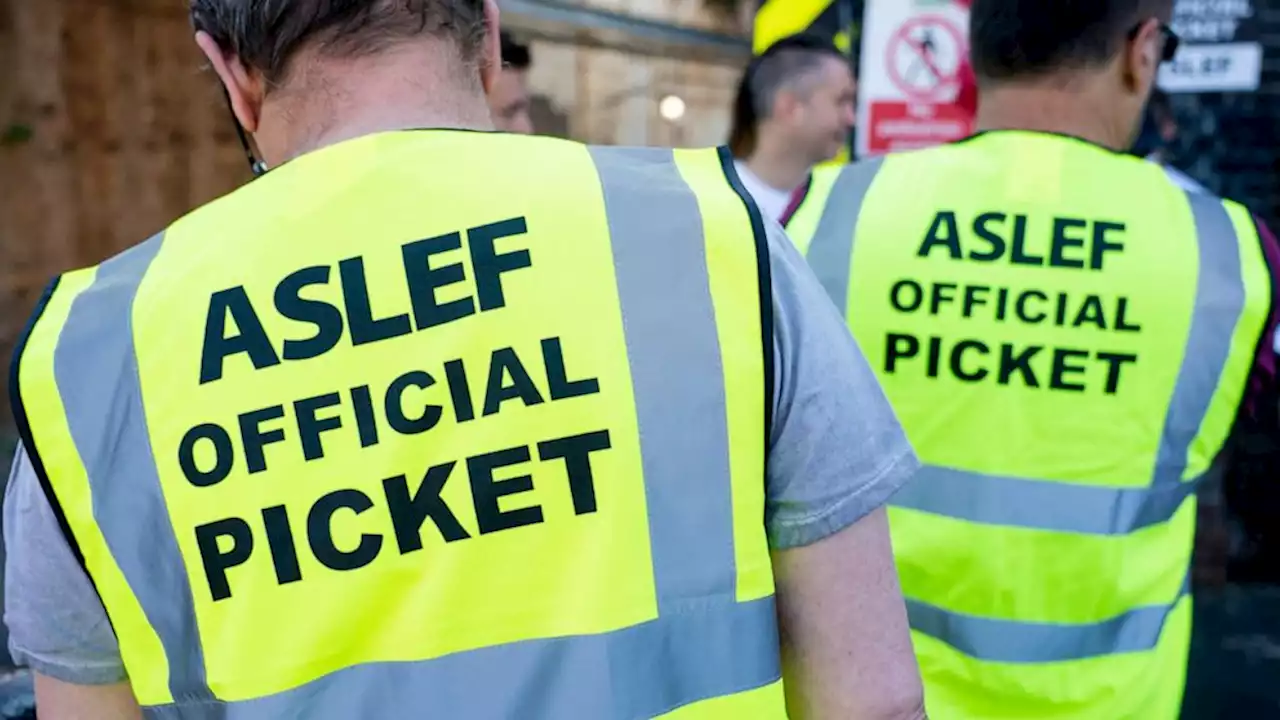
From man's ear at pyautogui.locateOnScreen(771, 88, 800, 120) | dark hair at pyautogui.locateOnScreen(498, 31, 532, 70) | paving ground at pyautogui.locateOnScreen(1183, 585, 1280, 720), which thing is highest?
dark hair at pyautogui.locateOnScreen(498, 31, 532, 70)

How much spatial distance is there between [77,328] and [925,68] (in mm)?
3186

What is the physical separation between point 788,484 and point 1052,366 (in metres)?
0.67

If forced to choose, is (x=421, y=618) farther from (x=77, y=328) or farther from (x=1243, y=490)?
(x=1243, y=490)

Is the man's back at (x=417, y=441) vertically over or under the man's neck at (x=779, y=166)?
under

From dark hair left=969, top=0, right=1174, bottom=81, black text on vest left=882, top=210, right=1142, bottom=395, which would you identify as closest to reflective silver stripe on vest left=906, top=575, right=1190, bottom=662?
black text on vest left=882, top=210, right=1142, bottom=395

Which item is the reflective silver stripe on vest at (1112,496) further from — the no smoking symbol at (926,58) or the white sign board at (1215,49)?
the white sign board at (1215,49)

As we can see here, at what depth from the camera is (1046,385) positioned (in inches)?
57.8

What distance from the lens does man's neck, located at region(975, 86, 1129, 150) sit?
5.24 ft

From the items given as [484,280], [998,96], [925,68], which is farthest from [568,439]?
[925,68]

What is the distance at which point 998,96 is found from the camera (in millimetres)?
1636

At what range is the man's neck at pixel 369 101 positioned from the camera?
941 millimetres

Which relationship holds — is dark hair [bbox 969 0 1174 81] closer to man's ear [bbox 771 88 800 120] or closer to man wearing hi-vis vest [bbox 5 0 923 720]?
man wearing hi-vis vest [bbox 5 0 923 720]

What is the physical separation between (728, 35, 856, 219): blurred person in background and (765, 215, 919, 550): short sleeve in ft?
8.97

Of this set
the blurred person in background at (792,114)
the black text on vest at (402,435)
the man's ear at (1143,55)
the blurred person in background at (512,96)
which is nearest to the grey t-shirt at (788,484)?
the black text on vest at (402,435)
